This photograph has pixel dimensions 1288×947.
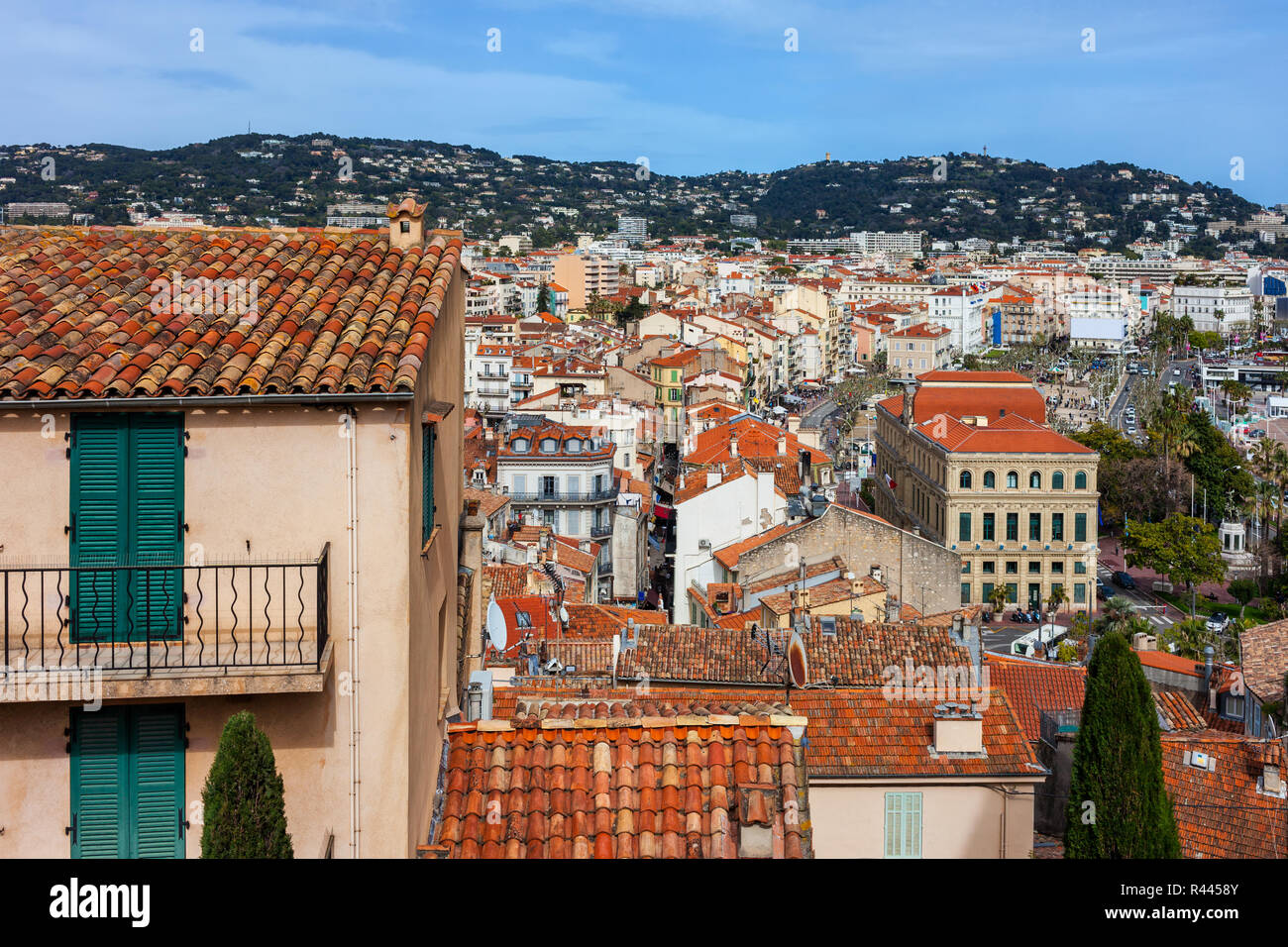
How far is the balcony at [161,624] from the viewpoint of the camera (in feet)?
23.1

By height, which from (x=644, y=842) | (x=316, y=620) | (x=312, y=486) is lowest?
(x=644, y=842)

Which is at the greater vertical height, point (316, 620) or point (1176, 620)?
point (316, 620)

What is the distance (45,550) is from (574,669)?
15664 mm

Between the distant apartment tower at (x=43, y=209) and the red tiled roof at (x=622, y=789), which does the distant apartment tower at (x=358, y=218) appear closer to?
the distant apartment tower at (x=43, y=209)

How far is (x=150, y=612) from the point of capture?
7.32 meters

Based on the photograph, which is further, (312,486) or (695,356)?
(695,356)

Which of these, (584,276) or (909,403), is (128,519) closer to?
(909,403)

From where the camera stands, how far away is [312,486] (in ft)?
23.8

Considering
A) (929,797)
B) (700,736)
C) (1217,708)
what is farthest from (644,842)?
(1217,708)

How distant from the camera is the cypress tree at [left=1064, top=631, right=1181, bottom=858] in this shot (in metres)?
14.0

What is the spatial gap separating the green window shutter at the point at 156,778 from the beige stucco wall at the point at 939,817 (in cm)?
950

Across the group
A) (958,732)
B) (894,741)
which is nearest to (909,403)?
(894,741)
